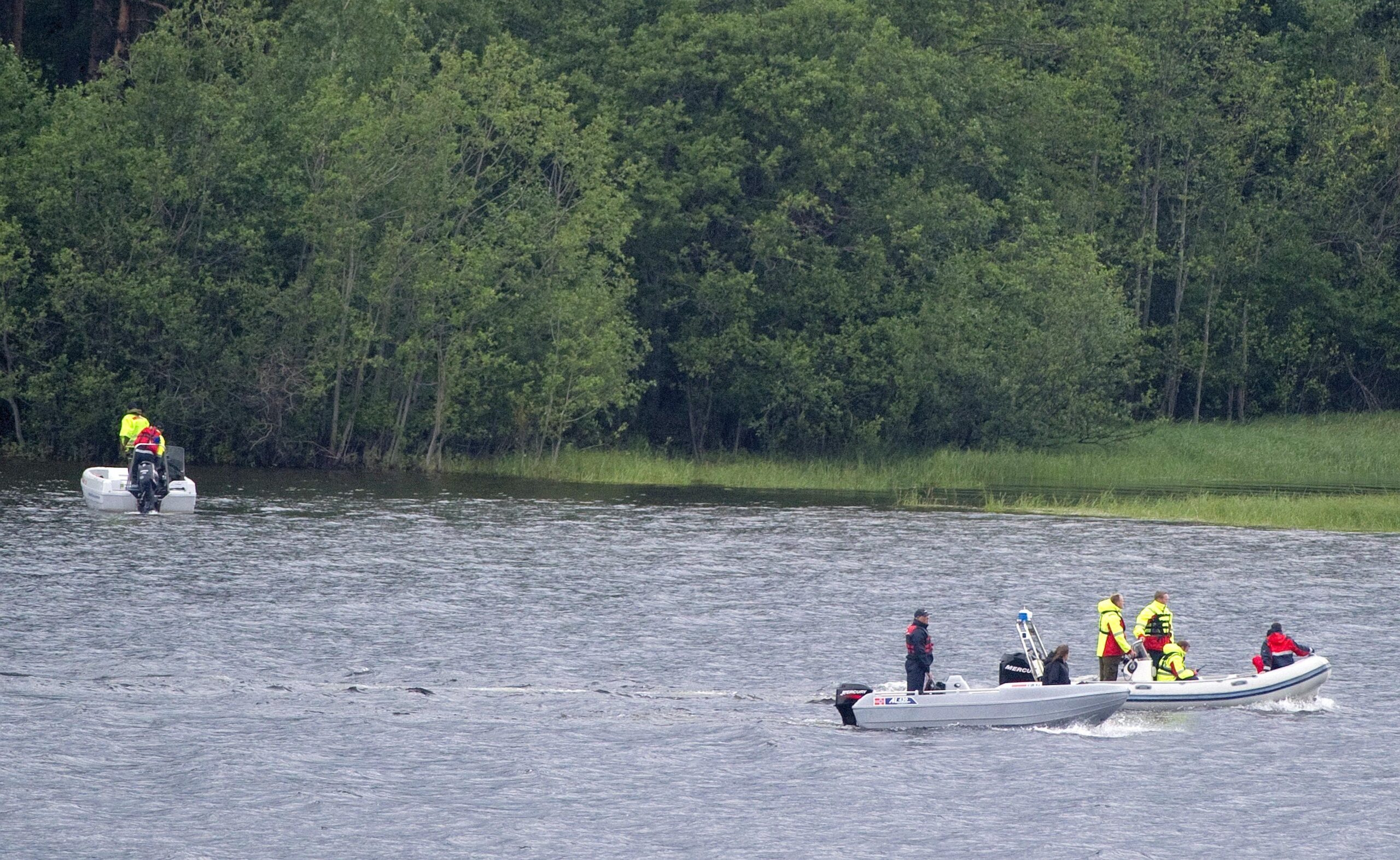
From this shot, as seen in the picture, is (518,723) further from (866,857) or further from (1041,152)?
(1041,152)

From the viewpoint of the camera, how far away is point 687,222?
69.9 meters

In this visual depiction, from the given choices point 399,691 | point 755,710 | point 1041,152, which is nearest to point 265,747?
point 399,691

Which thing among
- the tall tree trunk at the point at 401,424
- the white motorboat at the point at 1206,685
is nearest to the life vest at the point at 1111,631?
the white motorboat at the point at 1206,685

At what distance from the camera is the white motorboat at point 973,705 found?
2589 centimetres

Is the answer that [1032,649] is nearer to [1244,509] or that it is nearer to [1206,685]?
[1206,685]

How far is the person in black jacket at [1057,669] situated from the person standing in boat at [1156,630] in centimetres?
206

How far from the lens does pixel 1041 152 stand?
76375mm

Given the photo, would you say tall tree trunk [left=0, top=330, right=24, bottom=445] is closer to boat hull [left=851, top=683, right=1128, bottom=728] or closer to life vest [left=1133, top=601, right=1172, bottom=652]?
boat hull [left=851, top=683, right=1128, bottom=728]

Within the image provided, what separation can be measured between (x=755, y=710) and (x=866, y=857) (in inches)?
250

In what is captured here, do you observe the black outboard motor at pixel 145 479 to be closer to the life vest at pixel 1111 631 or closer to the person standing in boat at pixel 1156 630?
the life vest at pixel 1111 631

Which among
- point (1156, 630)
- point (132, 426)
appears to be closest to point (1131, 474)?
point (132, 426)

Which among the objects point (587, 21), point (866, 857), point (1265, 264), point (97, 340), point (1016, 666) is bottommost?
point (866, 857)

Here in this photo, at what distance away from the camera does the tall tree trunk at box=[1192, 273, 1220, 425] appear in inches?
3140

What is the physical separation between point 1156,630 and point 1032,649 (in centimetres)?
242
